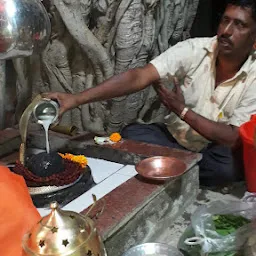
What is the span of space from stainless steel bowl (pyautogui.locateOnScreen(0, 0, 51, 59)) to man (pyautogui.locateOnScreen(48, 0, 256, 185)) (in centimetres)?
45

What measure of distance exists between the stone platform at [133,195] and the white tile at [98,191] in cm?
8

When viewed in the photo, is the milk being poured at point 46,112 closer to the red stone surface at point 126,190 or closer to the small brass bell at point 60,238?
the red stone surface at point 126,190

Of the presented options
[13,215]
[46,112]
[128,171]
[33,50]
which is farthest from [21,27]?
[128,171]

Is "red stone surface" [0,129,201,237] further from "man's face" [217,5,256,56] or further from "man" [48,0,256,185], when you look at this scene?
"man's face" [217,5,256,56]

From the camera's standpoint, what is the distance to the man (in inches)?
82.7

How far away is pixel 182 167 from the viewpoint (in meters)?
1.92

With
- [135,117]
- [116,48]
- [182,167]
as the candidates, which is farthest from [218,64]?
[135,117]

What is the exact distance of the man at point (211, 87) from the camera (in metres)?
2.10

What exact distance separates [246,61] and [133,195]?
91 cm

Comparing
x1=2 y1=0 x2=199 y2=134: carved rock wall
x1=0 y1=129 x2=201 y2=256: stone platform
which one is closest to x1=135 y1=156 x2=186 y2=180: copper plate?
x1=0 y1=129 x2=201 y2=256: stone platform

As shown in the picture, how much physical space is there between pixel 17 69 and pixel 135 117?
0.88m

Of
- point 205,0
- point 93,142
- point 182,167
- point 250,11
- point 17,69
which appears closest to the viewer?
point 182,167

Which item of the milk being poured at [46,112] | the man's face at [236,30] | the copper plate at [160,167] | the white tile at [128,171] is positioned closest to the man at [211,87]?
the man's face at [236,30]

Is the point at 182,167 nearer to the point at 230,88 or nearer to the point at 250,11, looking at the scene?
the point at 230,88
